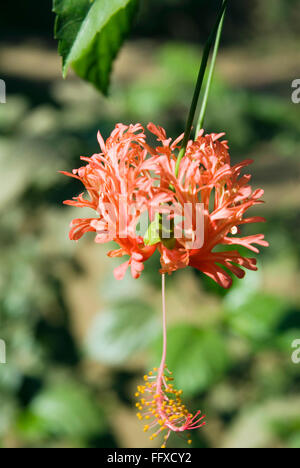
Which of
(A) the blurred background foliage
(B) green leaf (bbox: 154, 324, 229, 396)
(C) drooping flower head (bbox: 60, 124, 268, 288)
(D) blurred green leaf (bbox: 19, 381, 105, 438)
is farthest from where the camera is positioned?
(D) blurred green leaf (bbox: 19, 381, 105, 438)

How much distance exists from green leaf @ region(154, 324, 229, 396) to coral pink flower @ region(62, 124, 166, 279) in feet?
2.64

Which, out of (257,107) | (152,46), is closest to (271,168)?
(257,107)

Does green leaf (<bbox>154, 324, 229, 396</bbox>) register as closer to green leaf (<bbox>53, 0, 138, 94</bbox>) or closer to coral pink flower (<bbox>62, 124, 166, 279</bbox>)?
coral pink flower (<bbox>62, 124, 166, 279</bbox>)

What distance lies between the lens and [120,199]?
0.56 m

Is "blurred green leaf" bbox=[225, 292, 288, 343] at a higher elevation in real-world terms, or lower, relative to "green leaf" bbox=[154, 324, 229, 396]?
higher

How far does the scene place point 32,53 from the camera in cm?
607

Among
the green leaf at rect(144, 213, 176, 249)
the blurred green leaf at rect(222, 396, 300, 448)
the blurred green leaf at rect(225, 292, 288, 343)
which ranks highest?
the green leaf at rect(144, 213, 176, 249)

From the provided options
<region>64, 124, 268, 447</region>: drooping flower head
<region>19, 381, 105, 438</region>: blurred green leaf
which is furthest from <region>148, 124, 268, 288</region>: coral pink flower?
<region>19, 381, 105, 438</region>: blurred green leaf

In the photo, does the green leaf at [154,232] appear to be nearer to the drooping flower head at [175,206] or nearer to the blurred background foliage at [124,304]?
the drooping flower head at [175,206]

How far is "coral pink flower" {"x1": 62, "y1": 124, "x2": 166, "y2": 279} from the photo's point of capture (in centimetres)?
54

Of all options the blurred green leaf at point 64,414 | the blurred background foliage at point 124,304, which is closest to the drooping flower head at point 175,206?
the blurred background foliage at point 124,304

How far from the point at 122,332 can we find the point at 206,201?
1.06 m
